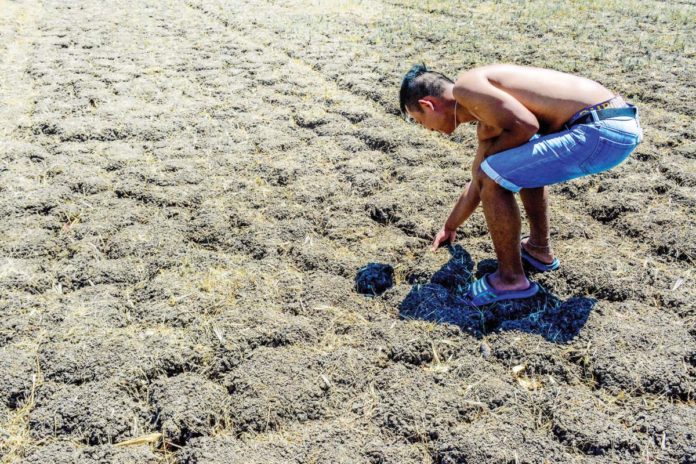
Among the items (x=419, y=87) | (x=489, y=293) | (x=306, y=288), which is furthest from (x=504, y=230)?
(x=306, y=288)

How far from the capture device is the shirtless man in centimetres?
254

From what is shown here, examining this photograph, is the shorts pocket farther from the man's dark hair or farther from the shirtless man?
the man's dark hair

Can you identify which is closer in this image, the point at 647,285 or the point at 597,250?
the point at 647,285

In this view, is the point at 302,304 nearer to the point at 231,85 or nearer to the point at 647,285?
the point at 647,285

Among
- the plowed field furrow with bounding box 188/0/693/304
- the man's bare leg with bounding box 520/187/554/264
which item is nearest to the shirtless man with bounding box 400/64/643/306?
the man's bare leg with bounding box 520/187/554/264

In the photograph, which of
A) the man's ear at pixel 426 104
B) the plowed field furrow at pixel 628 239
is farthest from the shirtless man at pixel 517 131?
the plowed field furrow at pixel 628 239

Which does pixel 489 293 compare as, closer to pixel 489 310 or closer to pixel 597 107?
pixel 489 310

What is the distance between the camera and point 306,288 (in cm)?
290

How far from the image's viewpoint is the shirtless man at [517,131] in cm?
254

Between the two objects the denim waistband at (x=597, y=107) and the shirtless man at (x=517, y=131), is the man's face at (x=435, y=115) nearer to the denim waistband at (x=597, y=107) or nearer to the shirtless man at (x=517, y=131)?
the shirtless man at (x=517, y=131)

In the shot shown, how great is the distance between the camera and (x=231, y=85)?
5.48 meters

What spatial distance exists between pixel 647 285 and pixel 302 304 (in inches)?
65.8

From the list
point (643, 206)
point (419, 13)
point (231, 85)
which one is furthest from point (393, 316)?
point (419, 13)

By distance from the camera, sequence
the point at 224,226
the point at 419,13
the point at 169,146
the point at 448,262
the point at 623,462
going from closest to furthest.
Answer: the point at 623,462, the point at 448,262, the point at 224,226, the point at 169,146, the point at 419,13
